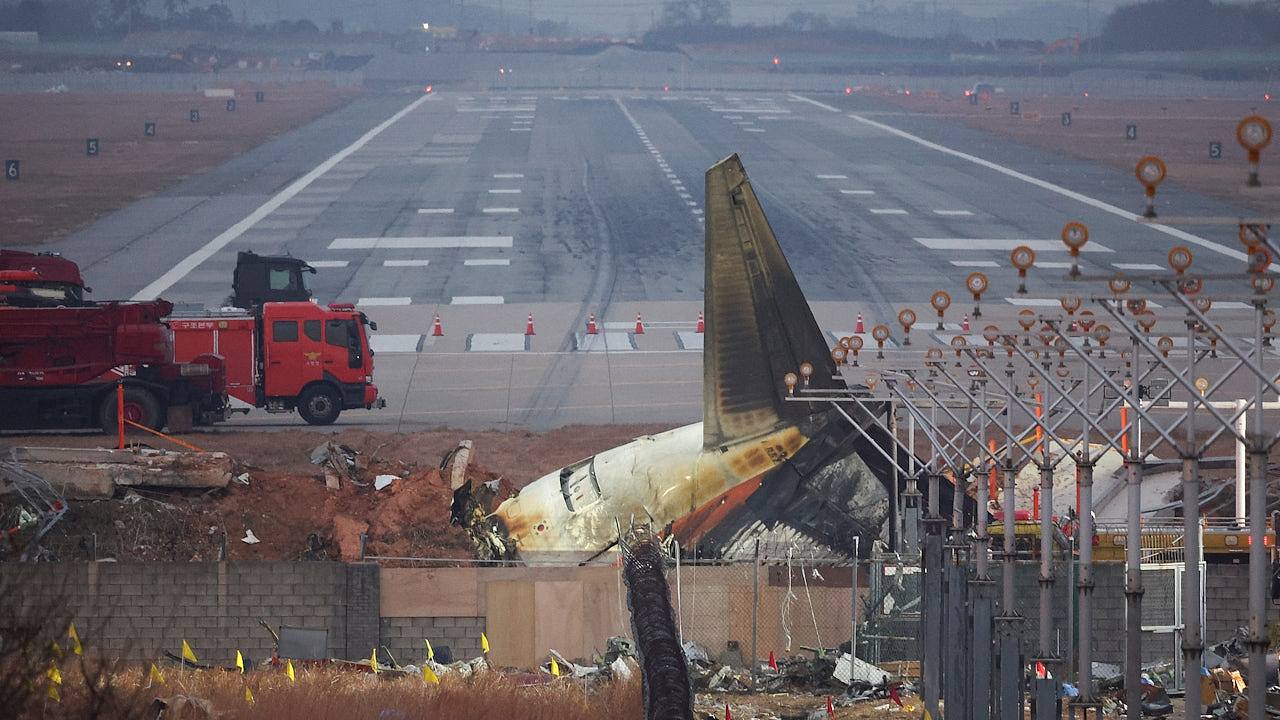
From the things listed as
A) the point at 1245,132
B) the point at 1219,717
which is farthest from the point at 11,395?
the point at 1245,132

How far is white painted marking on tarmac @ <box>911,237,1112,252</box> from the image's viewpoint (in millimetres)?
87500

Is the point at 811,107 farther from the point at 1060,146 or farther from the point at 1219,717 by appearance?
the point at 1219,717

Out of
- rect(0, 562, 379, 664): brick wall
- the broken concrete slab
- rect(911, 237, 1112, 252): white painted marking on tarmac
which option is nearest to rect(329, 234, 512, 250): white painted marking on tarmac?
rect(911, 237, 1112, 252): white painted marking on tarmac

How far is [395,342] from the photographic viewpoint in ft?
222

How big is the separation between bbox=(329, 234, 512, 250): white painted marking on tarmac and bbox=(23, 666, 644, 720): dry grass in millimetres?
60573

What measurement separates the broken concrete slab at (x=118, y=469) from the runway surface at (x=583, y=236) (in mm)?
14423

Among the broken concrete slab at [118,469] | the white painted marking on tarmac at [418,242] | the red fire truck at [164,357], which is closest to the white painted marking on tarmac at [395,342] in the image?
the red fire truck at [164,357]

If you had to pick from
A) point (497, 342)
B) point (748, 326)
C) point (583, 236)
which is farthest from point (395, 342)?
point (748, 326)

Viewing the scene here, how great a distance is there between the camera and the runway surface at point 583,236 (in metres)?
64.4

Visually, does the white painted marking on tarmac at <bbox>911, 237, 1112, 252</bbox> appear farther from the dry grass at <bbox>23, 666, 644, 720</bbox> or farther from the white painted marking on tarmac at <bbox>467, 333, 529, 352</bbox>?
the dry grass at <bbox>23, 666, 644, 720</bbox>

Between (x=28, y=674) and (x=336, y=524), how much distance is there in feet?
74.7

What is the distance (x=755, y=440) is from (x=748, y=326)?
84.2 inches

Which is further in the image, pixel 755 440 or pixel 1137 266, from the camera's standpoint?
pixel 1137 266

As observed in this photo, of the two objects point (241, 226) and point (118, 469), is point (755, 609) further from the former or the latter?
point (241, 226)
